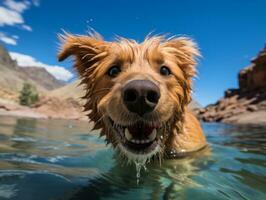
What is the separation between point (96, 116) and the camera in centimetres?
646

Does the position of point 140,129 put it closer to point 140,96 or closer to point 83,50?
point 140,96

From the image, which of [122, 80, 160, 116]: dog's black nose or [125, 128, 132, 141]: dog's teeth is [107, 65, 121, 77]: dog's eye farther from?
[122, 80, 160, 116]: dog's black nose

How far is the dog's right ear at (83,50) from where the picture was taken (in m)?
6.77

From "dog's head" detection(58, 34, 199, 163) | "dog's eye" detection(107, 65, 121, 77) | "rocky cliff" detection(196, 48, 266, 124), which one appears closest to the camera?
"dog's head" detection(58, 34, 199, 163)

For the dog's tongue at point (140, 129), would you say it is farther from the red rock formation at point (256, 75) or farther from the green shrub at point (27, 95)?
the green shrub at point (27, 95)

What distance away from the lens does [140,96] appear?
4.42 meters

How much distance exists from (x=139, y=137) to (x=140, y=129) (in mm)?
152

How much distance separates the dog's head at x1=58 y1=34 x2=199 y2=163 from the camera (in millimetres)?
4770

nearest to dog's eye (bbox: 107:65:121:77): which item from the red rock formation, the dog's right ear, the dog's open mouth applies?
the dog's right ear

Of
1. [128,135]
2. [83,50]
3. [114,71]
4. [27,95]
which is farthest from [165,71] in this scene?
[27,95]

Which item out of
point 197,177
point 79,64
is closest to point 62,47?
point 79,64

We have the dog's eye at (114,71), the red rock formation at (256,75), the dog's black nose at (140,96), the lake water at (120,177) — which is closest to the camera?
the dog's black nose at (140,96)

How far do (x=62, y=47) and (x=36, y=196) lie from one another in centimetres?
319

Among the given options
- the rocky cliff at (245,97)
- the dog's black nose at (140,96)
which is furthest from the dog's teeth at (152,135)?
the rocky cliff at (245,97)
